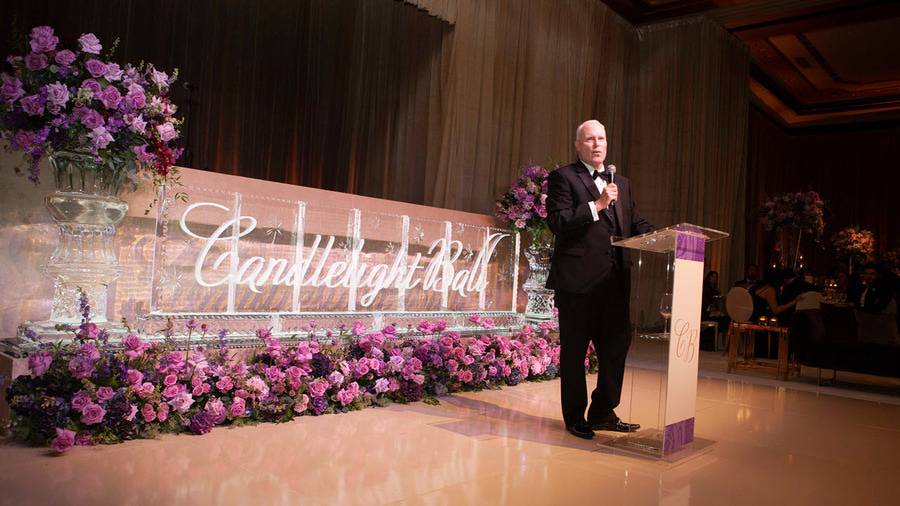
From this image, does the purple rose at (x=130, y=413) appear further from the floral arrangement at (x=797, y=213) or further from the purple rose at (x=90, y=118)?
the floral arrangement at (x=797, y=213)

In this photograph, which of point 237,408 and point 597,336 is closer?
point 237,408

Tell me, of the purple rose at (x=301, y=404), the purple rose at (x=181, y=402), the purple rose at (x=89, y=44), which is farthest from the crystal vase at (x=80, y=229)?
the purple rose at (x=301, y=404)

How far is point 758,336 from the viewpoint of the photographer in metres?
9.55

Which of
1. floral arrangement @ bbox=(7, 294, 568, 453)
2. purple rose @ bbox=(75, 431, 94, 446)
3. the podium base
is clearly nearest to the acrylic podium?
the podium base

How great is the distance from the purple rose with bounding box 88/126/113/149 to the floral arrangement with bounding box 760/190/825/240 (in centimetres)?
1004

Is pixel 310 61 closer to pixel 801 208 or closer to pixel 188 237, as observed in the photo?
pixel 188 237

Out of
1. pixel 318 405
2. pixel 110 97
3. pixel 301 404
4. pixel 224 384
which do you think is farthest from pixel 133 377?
pixel 110 97

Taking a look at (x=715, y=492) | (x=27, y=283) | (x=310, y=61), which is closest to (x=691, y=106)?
(x=310, y=61)

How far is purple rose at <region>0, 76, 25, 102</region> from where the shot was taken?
10.8 ft

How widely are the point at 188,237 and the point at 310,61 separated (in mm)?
6143

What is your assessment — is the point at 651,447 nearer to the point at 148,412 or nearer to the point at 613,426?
the point at 613,426

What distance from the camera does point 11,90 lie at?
328cm

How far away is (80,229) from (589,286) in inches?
105

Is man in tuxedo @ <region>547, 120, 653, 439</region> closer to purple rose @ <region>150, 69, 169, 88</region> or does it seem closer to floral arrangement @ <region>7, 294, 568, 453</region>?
floral arrangement @ <region>7, 294, 568, 453</region>
